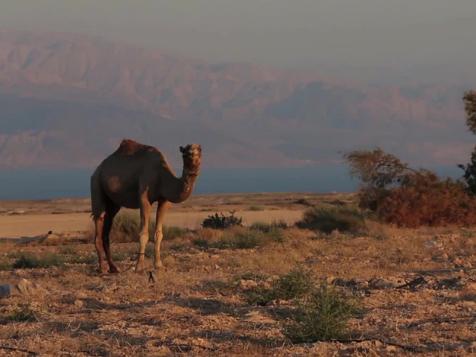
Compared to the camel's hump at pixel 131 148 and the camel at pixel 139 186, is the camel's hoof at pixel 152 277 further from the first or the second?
the camel's hump at pixel 131 148

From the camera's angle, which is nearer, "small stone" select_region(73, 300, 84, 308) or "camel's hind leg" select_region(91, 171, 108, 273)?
"small stone" select_region(73, 300, 84, 308)

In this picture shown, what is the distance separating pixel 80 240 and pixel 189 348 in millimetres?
18226

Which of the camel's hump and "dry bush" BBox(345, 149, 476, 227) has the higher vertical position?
the camel's hump

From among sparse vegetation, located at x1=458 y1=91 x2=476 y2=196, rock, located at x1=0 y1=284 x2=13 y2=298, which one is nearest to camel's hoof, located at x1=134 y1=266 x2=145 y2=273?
rock, located at x1=0 y1=284 x2=13 y2=298

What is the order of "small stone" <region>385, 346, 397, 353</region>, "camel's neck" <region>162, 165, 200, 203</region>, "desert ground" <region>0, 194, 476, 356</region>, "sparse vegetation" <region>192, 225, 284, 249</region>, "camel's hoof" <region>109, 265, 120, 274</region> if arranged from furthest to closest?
"sparse vegetation" <region>192, 225, 284, 249</region> < "camel's hoof" <region>109, 265, 120, 274</region> < "camel's neck" <region>162, 165, 200, 203</region> < "desert ground" <region>0, 194, 476, 356</region> < "small stone" <region>385, 346, 397, 353</region>

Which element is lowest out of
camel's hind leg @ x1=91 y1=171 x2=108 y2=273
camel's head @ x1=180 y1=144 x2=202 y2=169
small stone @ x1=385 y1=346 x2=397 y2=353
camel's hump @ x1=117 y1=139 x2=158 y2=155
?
small stone @ x1=385 y1=346 x2=397 y2=353

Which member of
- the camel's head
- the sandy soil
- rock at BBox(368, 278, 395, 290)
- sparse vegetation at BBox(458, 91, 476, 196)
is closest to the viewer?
rock at BBox(368, 278, 395, 290)

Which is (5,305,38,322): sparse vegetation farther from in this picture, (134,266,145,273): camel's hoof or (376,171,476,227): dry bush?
(376,171,476,227): dry bush

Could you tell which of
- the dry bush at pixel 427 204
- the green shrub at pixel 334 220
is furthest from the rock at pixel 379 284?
the dry bush at pixel 427 204

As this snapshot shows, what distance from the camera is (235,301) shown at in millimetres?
12453

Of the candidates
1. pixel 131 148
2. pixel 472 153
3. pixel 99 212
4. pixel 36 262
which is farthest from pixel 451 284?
pixel 472 153

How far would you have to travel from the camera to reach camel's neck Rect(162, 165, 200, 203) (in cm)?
1552

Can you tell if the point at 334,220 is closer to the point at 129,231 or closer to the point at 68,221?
the point at 129,231

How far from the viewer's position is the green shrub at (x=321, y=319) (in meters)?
9.69
